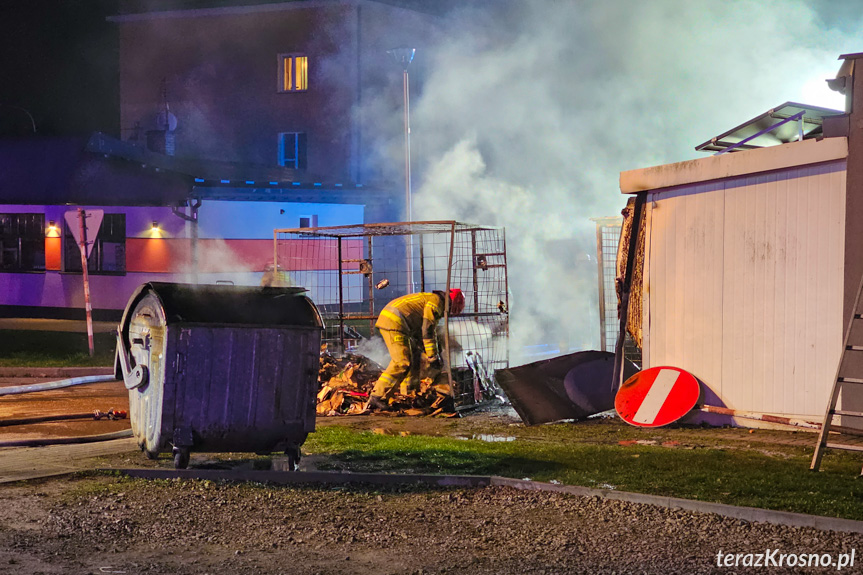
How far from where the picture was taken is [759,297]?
932 cm

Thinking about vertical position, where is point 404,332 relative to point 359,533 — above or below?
above

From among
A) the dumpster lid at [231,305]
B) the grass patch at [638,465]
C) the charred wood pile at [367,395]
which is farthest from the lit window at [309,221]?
the dumpster lid at [231,305]

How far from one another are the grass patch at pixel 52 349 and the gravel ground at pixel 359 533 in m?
9.24

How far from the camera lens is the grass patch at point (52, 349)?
1498cm

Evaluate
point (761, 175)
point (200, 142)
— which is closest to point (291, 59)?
point (200, 142)

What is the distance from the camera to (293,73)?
3609 cm

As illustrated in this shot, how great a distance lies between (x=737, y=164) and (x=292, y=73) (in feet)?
95.5

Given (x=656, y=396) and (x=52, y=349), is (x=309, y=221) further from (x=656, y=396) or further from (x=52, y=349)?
(x=656, y=396)

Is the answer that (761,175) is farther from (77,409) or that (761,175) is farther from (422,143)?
(422,143)

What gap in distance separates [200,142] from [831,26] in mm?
26934

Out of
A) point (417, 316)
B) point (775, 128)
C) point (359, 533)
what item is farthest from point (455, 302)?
point (359, 533)

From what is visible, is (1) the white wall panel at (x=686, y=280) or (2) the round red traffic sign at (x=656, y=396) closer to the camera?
(2) the round red traffic sign at (x=656, y=396)

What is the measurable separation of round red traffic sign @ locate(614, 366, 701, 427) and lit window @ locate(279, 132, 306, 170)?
27.7 m

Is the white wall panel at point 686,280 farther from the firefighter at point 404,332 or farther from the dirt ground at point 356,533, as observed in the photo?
the dirt ground at point 356,533
